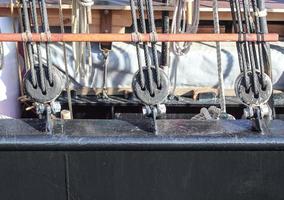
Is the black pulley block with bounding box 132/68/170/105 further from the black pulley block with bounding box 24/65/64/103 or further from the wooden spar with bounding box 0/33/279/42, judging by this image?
the black pulley block with bounding box 24/65/64/103

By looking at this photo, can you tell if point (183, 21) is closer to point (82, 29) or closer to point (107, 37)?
point (82, 29)

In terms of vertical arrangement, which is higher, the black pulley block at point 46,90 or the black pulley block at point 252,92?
the black pulley block at point 46,90

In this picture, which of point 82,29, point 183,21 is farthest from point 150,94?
point 183,21

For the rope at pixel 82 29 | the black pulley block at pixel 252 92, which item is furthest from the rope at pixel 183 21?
the black pulley block at pixel 252 92

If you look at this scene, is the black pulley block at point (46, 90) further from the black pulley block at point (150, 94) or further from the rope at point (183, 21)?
the rope at point (183, 21)

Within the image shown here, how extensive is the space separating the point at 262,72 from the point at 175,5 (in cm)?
92
